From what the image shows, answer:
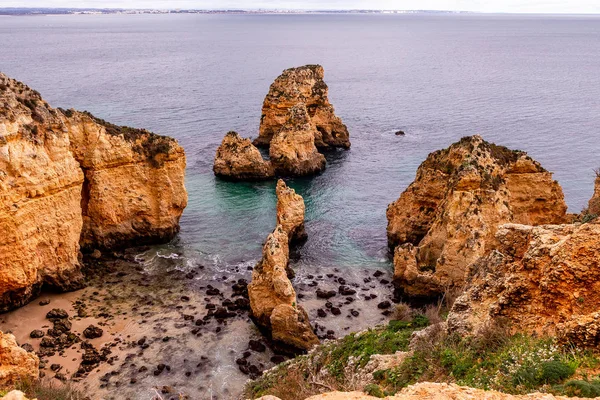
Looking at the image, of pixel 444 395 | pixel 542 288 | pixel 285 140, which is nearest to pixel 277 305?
pixel 542 288

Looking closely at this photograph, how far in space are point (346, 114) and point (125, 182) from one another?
6035cm

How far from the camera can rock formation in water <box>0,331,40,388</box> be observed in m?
21.2

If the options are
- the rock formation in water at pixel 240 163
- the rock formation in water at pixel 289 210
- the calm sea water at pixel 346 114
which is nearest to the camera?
the rock formation in water at pixel 289 210

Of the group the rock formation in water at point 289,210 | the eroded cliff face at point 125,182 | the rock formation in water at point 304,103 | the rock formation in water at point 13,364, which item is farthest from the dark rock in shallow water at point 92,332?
the rock formation in water at point 304,103

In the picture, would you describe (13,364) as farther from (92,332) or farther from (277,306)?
(277,306)

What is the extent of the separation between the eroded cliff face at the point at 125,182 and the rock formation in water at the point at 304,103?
2926 cm

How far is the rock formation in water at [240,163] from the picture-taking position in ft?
197

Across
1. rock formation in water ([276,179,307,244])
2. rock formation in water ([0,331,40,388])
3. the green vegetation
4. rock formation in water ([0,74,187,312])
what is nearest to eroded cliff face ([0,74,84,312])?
rock formation in water ([0,74,187,312])

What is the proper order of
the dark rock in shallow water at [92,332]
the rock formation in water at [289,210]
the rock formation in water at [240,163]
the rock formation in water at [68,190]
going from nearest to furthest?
the dark rock in shallow water at [92,332] < the rock formation in water at [68,190] < the rock formation in water at [289,210] < the rock formation in water at [240,163]

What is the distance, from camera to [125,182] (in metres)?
40.1

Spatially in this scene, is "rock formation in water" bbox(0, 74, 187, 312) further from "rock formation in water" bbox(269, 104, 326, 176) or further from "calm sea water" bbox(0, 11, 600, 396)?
"rock formation in water" bbox(269, 104, 326, 176)

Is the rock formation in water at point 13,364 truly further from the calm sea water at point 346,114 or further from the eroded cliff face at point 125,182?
the calm sea water at point 346,114

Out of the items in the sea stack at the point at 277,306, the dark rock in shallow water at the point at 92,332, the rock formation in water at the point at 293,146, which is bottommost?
the dark rock in shallow water at the point at 92,332

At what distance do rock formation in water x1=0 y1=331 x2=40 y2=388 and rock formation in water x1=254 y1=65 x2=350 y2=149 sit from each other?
4977 centimetres
